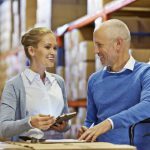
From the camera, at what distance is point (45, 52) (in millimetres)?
3602

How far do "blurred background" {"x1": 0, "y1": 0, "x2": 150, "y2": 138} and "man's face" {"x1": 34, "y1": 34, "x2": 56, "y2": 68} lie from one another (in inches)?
44.5

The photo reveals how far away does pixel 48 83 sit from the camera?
3.62 m

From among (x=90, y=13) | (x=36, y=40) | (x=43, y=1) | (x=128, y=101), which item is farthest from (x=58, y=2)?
(x=128, y=101)

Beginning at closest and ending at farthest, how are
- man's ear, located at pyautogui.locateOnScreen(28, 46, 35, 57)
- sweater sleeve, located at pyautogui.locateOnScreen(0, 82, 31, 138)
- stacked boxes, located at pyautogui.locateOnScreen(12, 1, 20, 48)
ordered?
sweater sleeve, located at pyautogui.locateOnScreen(0, 82, 31, 138), man's ear, located at pyautogui.locateOnScreen(28, 46, 35, 57), stacked boxes, located at pyautogui.locateOnScreen(12, 1, 20, 48)

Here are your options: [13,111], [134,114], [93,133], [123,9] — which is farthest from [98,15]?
[93,133]

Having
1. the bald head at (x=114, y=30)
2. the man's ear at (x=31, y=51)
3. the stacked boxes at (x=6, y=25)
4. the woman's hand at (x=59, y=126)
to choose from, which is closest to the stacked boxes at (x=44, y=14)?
the stacked boxes at (x=6, y=25)

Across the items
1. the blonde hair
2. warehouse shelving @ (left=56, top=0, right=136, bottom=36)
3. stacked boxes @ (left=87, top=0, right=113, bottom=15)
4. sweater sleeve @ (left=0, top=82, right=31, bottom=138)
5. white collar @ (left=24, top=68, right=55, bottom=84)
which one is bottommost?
sweater sleeve @ (left=0, top=82, right=31, bottom=138)

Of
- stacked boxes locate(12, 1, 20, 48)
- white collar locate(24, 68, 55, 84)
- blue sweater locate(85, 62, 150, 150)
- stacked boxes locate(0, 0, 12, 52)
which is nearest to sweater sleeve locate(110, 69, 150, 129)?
blue sweater locate(85, 62, 150, 150)

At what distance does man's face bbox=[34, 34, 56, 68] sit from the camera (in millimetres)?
3596

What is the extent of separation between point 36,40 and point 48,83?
30 centimetres

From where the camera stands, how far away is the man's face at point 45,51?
3.60 m

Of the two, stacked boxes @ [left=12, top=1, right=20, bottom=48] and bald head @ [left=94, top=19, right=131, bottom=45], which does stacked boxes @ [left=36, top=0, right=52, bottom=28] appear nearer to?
stacked boxes @ [left=12, top=1, right=20, bottom=48]

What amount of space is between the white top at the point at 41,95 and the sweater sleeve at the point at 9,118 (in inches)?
4.6

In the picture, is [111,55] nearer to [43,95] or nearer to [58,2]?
[43,95]
